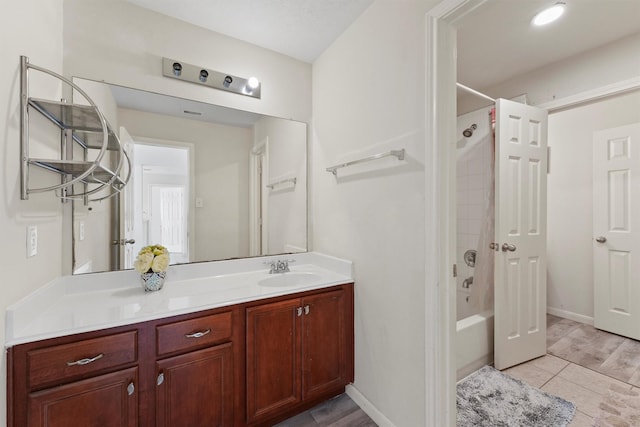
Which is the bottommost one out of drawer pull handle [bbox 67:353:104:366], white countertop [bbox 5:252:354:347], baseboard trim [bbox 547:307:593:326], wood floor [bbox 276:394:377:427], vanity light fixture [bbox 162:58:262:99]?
wood floor [bbox 276:394:377:427]

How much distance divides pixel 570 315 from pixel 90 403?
4.06 m

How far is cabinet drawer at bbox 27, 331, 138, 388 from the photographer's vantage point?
0.95 m

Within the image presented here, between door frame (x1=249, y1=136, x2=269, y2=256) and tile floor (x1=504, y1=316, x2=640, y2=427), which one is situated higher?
door frame (x1=249, y1=136, x2=269, y2=256)

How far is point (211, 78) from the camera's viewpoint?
71.6 inches

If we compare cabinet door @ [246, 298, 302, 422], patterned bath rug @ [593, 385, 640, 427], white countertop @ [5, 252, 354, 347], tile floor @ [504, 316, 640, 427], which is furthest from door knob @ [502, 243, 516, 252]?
cabinet door @ [246, 298, 302, 422]

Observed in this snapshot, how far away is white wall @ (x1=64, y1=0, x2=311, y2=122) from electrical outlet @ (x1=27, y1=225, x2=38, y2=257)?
0.89 m

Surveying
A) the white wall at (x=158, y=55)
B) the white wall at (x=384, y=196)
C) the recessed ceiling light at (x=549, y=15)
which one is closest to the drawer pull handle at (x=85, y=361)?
the white wall at (x=384, y=196)

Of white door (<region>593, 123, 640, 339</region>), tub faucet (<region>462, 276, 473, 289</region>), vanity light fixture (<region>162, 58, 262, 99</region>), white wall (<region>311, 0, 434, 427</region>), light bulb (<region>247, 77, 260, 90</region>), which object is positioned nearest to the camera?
white wall (<region>311, 0, 434, 427</region>)

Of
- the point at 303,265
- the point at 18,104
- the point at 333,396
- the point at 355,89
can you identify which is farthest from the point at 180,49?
the point at 333,396

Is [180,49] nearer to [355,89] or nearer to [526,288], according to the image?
[355,89]

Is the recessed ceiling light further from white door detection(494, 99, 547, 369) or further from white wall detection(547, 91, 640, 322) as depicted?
white wall detection(547, 91, 640, 322)

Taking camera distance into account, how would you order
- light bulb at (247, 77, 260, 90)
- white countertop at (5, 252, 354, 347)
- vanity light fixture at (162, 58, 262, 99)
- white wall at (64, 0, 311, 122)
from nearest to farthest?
white countertop at (5, 252, 354, 347) → white wall at (64, 0, 311, 122) → vanity light fixture at (162, 58, 262, 99) → light bulb at (247, 77, 260, 90)

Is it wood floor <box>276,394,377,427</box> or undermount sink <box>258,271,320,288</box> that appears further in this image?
undermount sink <box>258,271,320,288</box>

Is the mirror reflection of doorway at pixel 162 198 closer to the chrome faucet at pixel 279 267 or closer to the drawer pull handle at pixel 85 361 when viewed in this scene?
the chrome faucet at pixel 279 267
